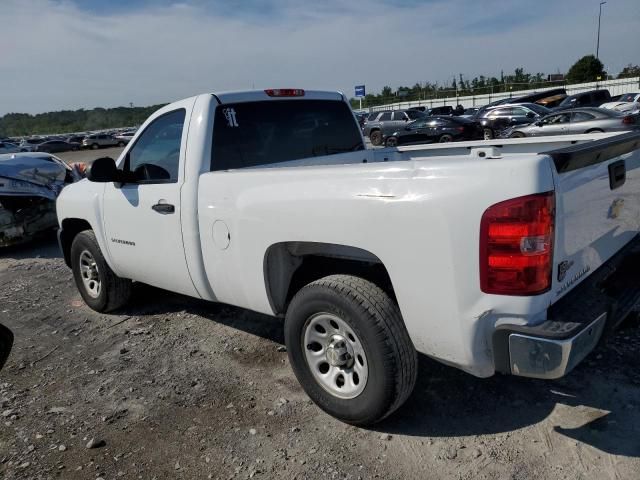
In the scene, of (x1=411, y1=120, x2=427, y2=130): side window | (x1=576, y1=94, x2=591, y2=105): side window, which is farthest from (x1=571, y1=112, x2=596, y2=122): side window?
(x1=576, y1=94, x2=591, y2=105): side window

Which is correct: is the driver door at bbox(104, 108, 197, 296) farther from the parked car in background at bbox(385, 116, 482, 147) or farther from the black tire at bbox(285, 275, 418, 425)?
the parked car in background at bbox(385, 116, 482, 147)

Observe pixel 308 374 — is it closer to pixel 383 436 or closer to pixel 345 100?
pixel 383 436

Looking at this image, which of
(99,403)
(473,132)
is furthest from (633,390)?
(473,132)

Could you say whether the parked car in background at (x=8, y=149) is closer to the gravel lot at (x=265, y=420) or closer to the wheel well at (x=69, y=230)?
the wheel well at (x=69, y=230)

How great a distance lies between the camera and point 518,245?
2.21 meters

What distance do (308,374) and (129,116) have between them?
109146 millimetres

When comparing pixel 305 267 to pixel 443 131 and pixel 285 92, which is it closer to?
pixel 285 92

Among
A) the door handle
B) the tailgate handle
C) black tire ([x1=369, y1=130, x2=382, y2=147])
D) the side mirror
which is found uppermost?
the side mirror

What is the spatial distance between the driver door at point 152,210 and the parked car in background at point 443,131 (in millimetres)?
16346

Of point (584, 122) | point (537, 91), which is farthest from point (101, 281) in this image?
point (537, 91)

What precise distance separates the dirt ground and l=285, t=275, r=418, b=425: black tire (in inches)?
8.2

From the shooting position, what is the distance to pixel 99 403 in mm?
3523

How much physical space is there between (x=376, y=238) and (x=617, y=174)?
132 centimetres

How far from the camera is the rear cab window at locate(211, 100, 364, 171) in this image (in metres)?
3.70
